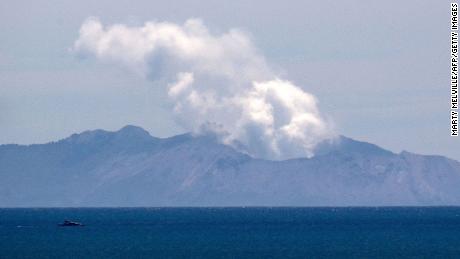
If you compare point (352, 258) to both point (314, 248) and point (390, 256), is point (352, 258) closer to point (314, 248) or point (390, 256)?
point (390, 256)

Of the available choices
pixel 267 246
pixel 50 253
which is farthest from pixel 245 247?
pixel 50 253

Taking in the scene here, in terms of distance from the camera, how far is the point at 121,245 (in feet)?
639

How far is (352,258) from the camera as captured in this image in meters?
162

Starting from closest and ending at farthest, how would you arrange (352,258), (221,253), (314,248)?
(352,258) → (221,253) → (314,248)

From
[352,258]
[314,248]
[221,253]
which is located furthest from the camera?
Answer: [314,248]

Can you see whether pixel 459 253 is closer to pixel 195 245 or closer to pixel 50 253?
pixel 195 245

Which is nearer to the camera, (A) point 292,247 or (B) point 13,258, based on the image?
(B) point 13,258

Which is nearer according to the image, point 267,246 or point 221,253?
point 221,253

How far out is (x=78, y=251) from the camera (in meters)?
178

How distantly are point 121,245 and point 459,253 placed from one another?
186 ft

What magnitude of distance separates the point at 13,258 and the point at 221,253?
30567 millimetres

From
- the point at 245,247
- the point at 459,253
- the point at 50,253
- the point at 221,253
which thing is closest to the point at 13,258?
the point at 50,253

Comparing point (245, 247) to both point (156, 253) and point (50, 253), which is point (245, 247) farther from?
point (50, 253)

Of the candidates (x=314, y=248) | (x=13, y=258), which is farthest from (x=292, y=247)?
(x=13, y=258)
